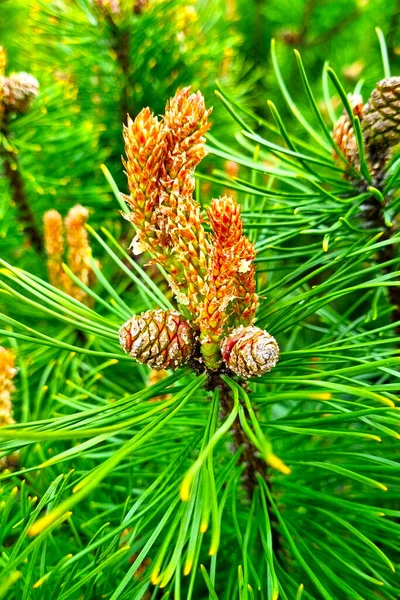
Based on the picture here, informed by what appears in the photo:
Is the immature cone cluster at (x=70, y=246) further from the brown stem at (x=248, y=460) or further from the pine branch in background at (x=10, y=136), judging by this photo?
the brown stem at (x=248, y=460)

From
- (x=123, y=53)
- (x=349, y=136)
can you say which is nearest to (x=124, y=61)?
(x=123, y=53)

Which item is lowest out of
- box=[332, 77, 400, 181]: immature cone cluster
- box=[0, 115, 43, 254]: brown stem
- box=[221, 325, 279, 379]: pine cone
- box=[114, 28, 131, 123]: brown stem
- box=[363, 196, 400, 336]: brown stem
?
box=[221, 325, 279, 379]: pine cone

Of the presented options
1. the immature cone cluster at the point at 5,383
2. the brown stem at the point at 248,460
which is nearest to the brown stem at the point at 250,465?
the brown stem at the point at 248,460

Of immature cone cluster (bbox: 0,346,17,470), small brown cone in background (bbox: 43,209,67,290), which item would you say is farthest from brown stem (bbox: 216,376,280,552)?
small brown cone in background (bbox: 43,209,67,290)

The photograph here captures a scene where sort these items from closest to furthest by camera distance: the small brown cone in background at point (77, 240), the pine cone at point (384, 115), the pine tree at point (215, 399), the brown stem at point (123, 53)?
the pine tree at point (215, 399)
the pine cone at point (384, 115)
the small brown cone in background at point (77, 240)
the brown stem at point (123, 53)

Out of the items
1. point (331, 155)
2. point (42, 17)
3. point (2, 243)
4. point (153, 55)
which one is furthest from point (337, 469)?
point (42, 17)

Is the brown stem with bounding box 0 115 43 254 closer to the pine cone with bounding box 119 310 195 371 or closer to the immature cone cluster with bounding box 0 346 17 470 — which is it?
the immature cone cluster with bounding box 0 346 17 470

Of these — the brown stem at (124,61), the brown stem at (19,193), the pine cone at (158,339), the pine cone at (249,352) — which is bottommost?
the pine cone at (249,352)

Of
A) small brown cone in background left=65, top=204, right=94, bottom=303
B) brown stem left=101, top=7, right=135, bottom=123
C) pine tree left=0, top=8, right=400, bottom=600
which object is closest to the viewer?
pine tree left=0, top=8, right=400, bottom=600
